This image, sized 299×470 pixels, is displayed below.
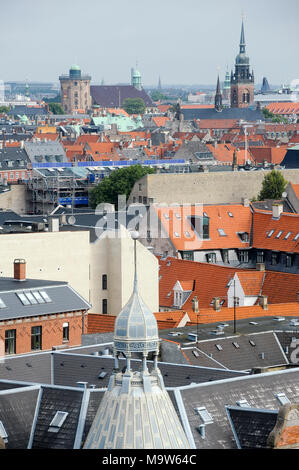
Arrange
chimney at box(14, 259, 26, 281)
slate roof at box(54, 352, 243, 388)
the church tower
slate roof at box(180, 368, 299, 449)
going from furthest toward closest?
chimney at box(14, 259, 26, 281)
slate roof at box(54, 352, 243, 388)
slate roof at box(180, 368, 299, 449)
the church tower

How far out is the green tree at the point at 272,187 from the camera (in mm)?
106863

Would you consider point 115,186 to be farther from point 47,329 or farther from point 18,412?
point 18,412

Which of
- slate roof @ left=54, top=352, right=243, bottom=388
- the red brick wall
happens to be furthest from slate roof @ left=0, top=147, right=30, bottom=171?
slate roof @ left=54, top=352, right=243, bottom=388

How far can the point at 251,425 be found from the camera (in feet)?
109

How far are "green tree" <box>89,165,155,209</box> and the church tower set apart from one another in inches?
3668

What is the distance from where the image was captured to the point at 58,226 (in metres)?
68.4

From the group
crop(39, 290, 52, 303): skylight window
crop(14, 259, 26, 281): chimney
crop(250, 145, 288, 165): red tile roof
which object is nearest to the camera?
crop(39, 290, 52, 303): skylight window

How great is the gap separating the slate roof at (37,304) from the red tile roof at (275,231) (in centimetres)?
3067

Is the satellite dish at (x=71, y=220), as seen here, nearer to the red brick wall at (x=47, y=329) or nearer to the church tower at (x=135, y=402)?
the red brick wall at (x=47, y=329)

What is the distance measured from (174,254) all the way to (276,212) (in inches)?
314

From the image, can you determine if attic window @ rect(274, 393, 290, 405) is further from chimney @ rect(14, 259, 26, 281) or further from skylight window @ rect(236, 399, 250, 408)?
chimney @ rect(14, 259, 26, 281)

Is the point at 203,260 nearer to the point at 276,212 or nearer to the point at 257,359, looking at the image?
the point at 276,212

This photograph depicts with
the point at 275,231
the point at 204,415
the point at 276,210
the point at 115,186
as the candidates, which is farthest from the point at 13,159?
the point at 204,415

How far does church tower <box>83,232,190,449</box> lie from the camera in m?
21.9
